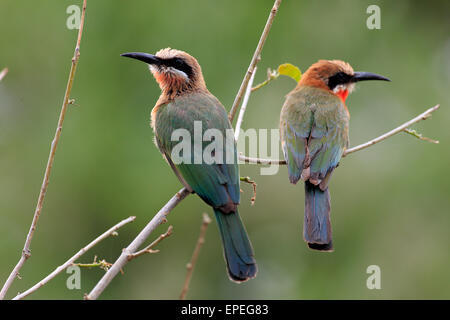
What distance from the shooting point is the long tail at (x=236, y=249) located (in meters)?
2.42

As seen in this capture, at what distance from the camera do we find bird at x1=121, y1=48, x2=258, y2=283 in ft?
8.25

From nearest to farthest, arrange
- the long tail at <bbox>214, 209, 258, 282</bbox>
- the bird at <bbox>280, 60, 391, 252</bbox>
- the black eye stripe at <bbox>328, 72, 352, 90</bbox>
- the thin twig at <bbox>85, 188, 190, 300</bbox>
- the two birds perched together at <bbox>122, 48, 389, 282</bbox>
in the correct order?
the thin twig at <bbox>85, 188, 190, 300</bbox>, the long tail at <bbox>214, 209, 258, 282</bbox>, the two birds perched together at <bbox>122, 48, 389, 282</bbox>, the bird at <bbox>280, 60, 391, 252</bbox>, the black eye stripe at <bbox>328, 72, 352, 90</bbox>

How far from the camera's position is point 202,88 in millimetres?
3424

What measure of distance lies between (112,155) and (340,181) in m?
2.22

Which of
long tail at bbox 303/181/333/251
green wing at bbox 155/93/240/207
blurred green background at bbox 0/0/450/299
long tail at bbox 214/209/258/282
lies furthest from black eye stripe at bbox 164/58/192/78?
blurred green background at bbox 0/0/450/299

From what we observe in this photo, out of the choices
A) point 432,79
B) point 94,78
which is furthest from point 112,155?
point 432,79

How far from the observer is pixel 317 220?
301 cm

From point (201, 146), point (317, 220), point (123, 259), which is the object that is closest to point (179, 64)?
point (201, 146)

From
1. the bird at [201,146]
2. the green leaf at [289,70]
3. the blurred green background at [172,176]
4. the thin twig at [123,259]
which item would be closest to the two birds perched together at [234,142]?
the bird at [201,146]

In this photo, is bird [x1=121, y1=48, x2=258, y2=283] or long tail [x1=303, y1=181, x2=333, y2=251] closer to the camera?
bird [x1=121, y1=48, x2=258, y2=283]

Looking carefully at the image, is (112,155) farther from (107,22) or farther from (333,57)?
A: (333,57)

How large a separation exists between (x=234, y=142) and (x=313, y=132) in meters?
0.74

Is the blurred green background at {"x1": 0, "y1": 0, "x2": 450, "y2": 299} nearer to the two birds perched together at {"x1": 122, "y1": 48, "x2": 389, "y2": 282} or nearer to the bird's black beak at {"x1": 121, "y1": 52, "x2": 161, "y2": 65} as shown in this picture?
the two birds perched together at {"x1": 122, "y1": 48, "x2": 389, "y2": 282}

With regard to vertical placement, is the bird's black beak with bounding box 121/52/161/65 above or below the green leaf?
above
